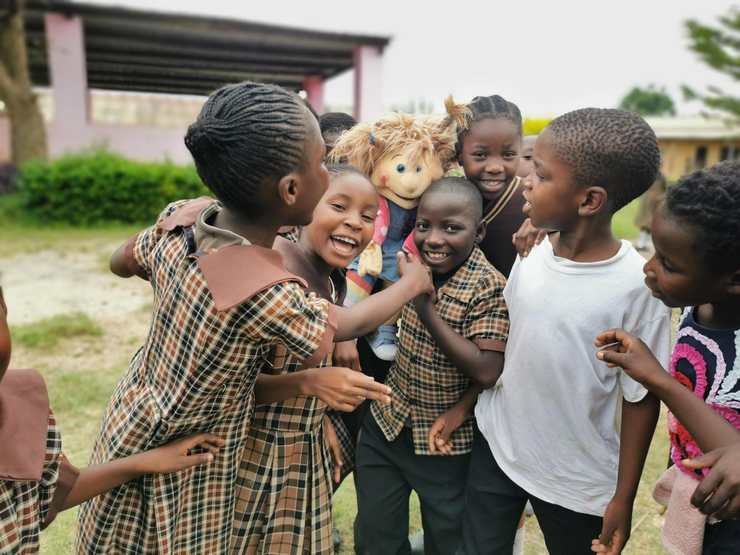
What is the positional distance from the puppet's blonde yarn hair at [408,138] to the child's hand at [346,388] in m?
0.82

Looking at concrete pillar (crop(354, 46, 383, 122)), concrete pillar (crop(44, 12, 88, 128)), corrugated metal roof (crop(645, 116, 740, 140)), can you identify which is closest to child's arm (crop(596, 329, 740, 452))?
concrete pillar (crop(354, 46, 383, 122))

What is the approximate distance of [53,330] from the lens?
4.90 m

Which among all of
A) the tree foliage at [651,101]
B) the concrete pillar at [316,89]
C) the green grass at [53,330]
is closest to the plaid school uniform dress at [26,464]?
the green grass at [53,330]

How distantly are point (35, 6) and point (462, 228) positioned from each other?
41.6 ft

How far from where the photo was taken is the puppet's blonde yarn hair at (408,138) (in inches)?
74.5

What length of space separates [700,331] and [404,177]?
0.97m

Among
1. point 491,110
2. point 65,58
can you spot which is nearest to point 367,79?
point 65,58

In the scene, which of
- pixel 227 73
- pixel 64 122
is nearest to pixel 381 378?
pixel 64 122

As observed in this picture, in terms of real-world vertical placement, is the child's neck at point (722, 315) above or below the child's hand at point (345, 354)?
above

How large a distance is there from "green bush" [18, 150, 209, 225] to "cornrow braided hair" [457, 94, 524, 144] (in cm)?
934

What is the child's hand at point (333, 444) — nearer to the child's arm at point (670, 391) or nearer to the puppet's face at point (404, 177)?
the puppet's face at point (404, 177)

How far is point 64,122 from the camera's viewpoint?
1164 cm

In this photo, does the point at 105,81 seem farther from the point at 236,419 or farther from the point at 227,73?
the point at 236,419

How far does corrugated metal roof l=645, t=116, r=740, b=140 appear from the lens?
24625 millimetres
